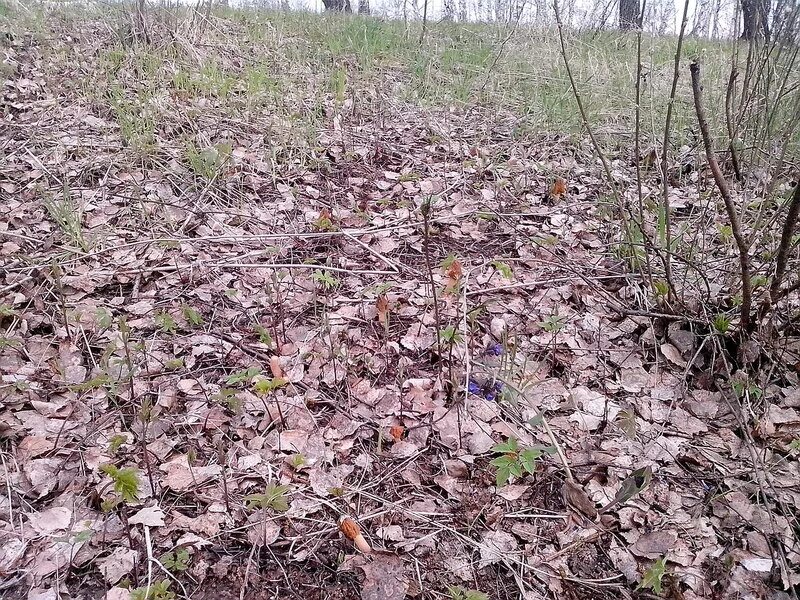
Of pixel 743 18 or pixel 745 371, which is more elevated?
pixel 743 18

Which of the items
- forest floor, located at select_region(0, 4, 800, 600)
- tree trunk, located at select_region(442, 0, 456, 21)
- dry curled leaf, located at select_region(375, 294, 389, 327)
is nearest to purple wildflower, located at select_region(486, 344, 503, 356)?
forest floor, located at select_region(0, 4, 800, 600)

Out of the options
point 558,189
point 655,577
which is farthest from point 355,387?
point 558,189

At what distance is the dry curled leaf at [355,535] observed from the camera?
1.51m

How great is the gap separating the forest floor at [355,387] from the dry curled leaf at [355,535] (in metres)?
0.02

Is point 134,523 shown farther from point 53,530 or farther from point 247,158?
point 247,158

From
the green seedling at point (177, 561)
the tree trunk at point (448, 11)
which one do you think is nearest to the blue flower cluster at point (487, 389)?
the green seedling at point (177, 561)

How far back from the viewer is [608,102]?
428cm

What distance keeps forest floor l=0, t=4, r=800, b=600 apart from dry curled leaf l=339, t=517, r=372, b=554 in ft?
0.07

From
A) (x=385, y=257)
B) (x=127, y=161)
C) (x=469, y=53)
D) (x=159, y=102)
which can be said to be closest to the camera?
(x=385, y=257)

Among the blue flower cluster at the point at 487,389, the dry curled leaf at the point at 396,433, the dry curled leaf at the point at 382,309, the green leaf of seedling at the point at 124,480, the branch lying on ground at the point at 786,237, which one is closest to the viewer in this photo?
the green leaf of seedling at the point at 124,480

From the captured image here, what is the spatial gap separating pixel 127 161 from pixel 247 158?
0.75 meters

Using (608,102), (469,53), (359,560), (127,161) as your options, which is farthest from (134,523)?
(469,53)

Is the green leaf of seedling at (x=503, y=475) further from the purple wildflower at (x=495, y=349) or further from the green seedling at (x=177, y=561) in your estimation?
the green seedling at (x=177, y=561)

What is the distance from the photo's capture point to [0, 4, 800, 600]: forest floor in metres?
1.49
